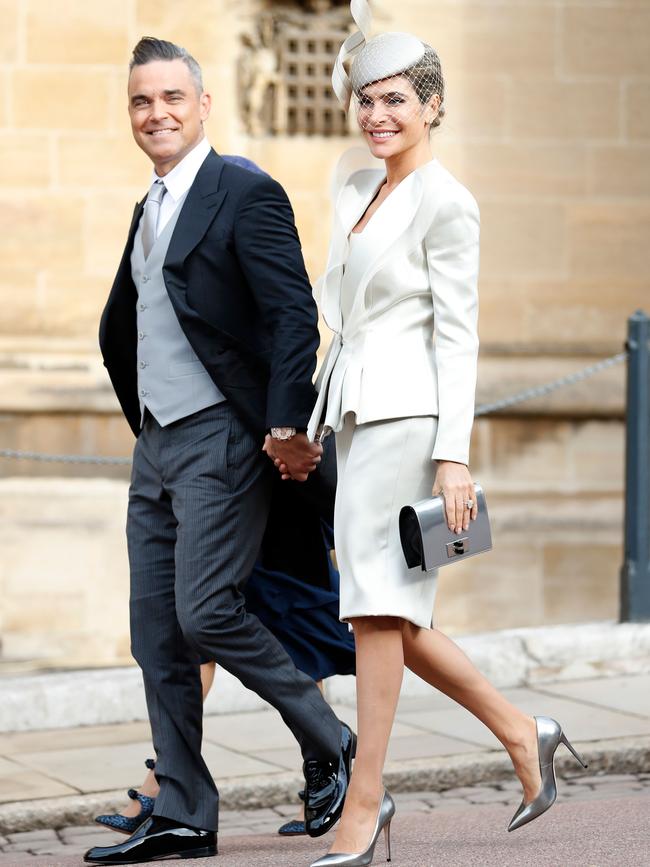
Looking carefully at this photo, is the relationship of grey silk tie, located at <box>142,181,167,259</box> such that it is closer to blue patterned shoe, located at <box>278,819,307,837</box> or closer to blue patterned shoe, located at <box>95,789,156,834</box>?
blue patterned shoe, located at <box>95,789,156,834</box>

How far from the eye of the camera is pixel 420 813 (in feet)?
15.8

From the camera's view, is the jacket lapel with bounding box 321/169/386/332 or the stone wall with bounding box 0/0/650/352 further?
the stone wall with bounding box 0/0/650/352

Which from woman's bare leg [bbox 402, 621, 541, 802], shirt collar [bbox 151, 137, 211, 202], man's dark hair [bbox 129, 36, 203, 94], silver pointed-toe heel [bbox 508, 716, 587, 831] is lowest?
silver pointed-toe heel [bbox 508, 716, 587, 831]

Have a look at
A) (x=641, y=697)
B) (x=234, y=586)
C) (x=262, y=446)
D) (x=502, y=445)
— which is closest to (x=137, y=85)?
(x=262, y=446)

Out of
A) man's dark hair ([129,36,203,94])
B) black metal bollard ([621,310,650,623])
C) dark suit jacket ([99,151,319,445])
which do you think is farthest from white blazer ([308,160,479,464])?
black metal bollard ([621,310,650,623])

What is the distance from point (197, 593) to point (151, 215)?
902 mm

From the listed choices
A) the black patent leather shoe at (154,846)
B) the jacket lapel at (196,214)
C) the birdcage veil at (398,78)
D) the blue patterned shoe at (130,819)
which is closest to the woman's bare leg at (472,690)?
the black patent leather shoe at (154,846)

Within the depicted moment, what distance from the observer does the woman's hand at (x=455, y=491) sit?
3705 mm

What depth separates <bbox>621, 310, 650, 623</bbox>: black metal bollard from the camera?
267 inches

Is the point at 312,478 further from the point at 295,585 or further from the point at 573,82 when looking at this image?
the point at 573,82

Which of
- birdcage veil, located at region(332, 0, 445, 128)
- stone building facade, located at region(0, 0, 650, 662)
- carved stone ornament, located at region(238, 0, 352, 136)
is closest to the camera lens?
birdcage veil, located at region(332, 0, 445, 128)

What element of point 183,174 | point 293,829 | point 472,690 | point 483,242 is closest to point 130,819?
point 293,829

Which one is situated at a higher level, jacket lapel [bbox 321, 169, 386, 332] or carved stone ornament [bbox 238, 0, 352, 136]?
carved stone ornament [bbox 238, 0, 352, 136]

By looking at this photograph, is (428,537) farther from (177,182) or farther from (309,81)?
(309,81)
